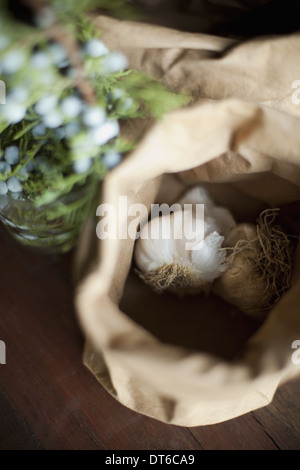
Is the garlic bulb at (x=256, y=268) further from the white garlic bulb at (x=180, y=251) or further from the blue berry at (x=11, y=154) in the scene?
the blue berry at (x=11, y=154)

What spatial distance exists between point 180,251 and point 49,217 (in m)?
0.15

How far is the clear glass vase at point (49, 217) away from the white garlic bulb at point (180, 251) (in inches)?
3.1

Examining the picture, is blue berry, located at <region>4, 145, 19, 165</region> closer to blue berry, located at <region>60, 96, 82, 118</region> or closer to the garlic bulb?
blue berry, located at <region>60, 96, 82, 118</region>

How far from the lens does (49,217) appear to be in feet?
1.52

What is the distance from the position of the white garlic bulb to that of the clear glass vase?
0.08 metres

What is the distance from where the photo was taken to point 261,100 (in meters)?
0.45

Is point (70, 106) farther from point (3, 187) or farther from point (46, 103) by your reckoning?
point (3, 187)

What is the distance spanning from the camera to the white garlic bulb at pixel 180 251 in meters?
0.50

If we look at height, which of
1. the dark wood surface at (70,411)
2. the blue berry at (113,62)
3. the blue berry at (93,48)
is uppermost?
the blue berry at (93,48)

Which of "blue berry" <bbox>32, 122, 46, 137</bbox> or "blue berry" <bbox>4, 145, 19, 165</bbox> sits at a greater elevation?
"blue berry" <bbox>32, 122, 46, 137</bbox>

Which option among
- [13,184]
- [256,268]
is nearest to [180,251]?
[256,268]

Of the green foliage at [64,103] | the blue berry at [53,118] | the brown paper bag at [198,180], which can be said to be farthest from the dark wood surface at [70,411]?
the blue berry at [53,118]

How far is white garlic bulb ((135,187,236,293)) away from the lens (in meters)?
0.50

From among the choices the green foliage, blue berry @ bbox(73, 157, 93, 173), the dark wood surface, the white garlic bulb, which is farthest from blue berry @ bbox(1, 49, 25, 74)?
the dark wood surface
